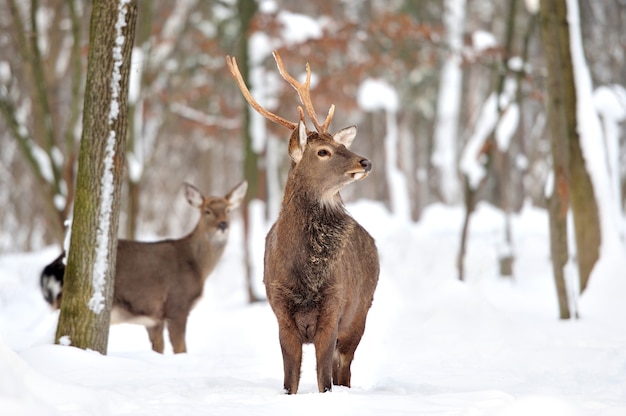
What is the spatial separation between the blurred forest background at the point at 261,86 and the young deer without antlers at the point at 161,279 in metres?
2.59

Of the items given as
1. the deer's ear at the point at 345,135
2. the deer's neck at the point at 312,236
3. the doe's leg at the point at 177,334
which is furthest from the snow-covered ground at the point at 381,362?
the deer's ear at the point at 345,135

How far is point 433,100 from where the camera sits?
104ft

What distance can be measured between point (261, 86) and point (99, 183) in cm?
911

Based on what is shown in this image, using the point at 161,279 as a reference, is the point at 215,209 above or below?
above

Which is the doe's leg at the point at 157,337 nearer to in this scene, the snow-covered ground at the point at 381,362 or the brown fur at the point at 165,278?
the brown fur at the point at 165,278

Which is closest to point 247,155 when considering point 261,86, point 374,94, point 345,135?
point 261,86

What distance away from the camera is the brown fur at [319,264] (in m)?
5.36

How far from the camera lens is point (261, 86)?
1533cm

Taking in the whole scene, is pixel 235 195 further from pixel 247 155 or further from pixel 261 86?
pixel 261 86

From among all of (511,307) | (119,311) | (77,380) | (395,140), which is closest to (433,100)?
(395,140)

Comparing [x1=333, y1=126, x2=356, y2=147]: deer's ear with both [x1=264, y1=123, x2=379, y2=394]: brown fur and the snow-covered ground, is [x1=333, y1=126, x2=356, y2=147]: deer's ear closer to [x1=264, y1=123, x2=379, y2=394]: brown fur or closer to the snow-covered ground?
[x1=264, y1=123, x2=379, y2=394]: brown fur

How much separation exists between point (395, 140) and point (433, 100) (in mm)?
6045

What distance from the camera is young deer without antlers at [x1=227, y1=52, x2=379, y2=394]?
211 inches

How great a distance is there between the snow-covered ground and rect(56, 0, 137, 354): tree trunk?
411 millimetres
